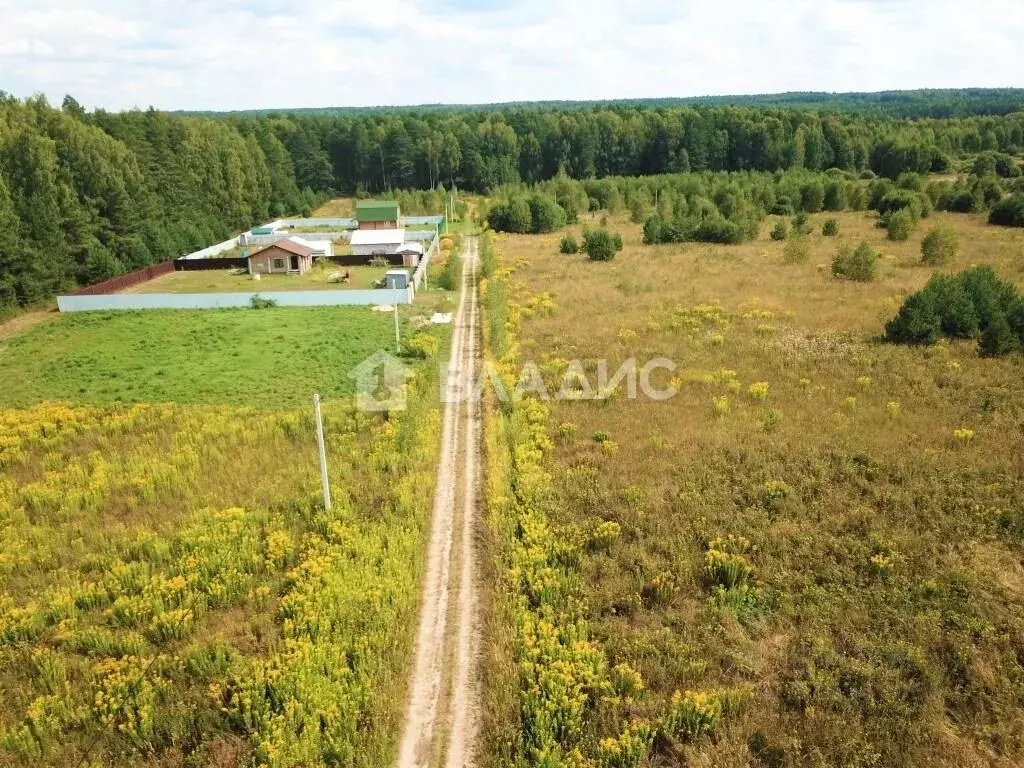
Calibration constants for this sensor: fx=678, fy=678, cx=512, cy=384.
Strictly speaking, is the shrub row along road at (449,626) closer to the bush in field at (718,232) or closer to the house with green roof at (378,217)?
the bush in field at (718,232)

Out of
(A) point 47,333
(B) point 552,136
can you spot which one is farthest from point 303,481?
(B) point 552,136

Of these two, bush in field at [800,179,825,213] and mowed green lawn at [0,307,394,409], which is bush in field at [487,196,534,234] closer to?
bush in field at [800,179,825,213]

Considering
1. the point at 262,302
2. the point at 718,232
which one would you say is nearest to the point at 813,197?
the point at 718,232

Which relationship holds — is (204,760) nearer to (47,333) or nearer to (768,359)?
(768,359)

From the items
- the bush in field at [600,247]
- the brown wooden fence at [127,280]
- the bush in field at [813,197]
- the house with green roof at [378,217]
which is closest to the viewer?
the brown wooden fence at [127,280]

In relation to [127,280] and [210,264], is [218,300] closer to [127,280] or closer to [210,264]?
[127,280]

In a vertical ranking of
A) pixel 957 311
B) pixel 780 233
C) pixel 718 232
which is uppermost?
pixel 718 232

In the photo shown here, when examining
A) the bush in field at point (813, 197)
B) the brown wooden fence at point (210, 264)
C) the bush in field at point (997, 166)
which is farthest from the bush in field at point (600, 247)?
the bush in field at point (997, 166)
